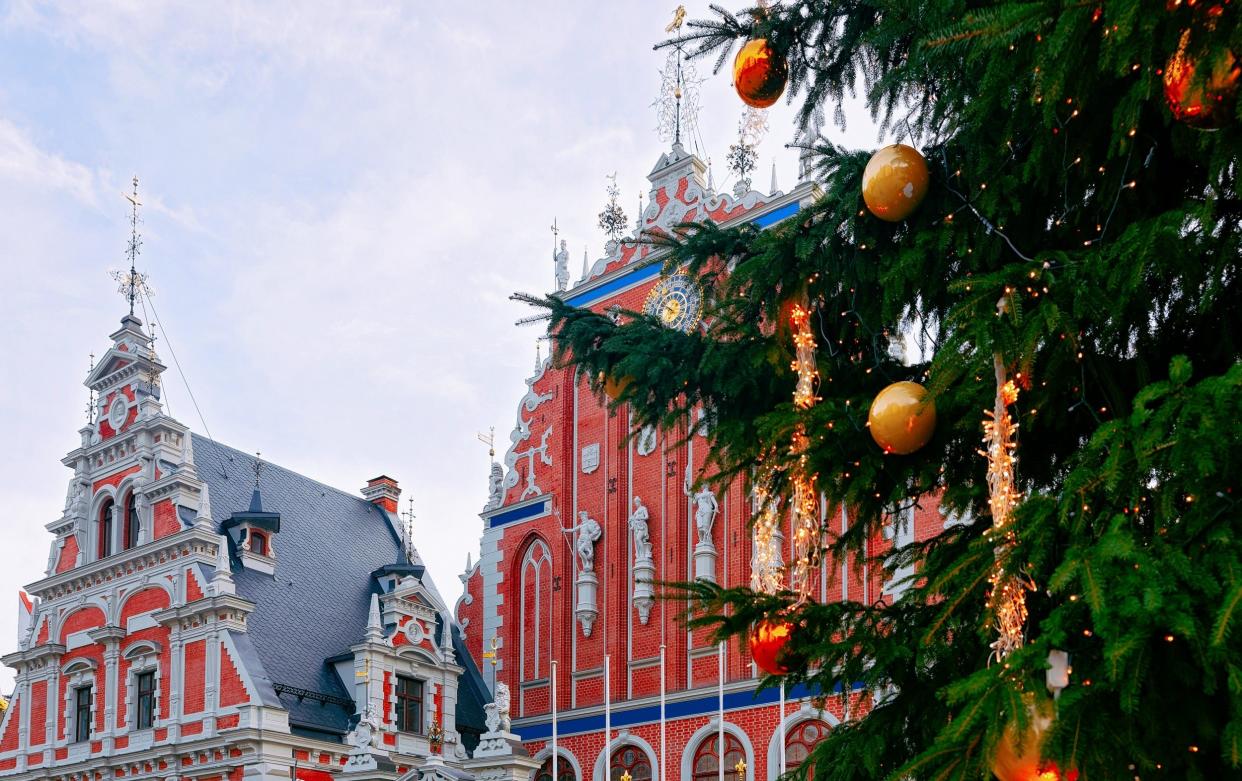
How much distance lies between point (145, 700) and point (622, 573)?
7.42 meters

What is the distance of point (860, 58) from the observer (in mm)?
7410

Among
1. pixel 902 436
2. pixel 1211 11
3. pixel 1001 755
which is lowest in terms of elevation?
pixel 1001 755

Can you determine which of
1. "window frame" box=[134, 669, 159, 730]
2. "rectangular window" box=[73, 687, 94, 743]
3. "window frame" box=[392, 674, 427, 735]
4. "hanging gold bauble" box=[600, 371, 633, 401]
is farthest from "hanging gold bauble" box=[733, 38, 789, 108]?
"rectangular window" box=[73, 687, 94, 743]

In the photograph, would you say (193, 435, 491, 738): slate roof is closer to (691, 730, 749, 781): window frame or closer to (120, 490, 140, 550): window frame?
(120, 490, 140, 550): window frame

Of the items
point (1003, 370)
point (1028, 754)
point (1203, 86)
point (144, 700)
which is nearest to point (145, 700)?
point (144, 700)

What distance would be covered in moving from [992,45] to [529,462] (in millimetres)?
15550

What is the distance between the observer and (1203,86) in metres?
4.26

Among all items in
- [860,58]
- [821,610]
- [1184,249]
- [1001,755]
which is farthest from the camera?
[860,58]

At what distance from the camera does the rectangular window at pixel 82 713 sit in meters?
20.7

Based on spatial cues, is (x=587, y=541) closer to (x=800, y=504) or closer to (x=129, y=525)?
(x=129, y=525)

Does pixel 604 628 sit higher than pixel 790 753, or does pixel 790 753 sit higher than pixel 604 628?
pixel 604 628

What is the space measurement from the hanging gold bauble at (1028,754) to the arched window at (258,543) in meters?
17.9

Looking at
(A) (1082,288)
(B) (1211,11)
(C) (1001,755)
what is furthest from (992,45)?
(C) (1001,755)

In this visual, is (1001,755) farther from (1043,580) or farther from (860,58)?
(860,58)
